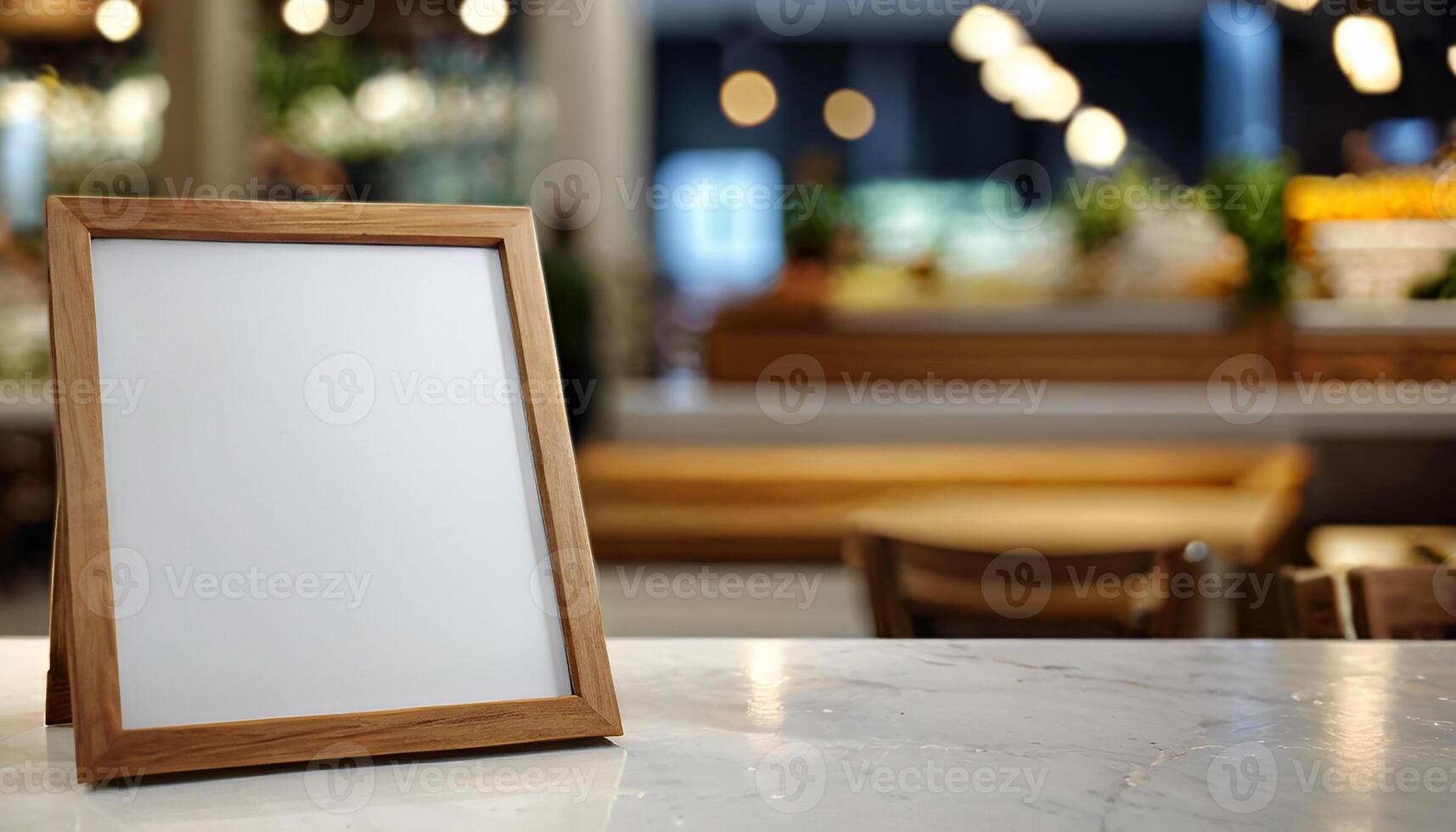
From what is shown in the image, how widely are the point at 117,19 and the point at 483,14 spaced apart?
178cm

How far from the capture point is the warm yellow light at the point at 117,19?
5793 millimetres

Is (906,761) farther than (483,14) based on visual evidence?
No

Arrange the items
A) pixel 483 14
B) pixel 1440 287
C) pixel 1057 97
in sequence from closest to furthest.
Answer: pixel 1440 287, pixel 483 14, pixel 1057 97

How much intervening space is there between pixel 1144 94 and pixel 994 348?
784 centimetres

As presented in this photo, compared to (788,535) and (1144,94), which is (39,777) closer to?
(788,535)

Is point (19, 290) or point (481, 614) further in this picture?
point (19, 290)

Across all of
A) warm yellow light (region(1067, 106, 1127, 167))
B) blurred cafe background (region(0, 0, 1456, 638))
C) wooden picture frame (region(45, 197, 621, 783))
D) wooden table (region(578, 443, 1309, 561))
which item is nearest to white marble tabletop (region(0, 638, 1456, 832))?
wooden picture frame (region(45, 197, 621, 783))

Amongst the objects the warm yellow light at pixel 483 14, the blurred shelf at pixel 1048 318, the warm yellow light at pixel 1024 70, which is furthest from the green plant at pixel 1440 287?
the warm yellow light at pixel 483 14

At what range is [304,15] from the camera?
6.55m

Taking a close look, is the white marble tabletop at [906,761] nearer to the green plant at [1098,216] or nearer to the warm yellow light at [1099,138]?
the green plant at [1098,216]

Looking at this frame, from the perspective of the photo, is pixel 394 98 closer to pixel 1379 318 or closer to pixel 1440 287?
pixel 1379 318

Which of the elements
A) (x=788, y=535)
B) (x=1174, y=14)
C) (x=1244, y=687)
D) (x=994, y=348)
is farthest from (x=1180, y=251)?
(x=1174, y=14)

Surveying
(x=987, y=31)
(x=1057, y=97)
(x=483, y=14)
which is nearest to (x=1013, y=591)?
(x=987, y=31)

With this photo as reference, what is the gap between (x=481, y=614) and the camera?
26.0 inches
